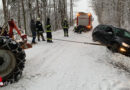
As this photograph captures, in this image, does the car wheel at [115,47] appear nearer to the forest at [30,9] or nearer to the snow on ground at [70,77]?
the snow on ground at [70,77]

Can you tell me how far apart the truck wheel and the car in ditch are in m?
5.26

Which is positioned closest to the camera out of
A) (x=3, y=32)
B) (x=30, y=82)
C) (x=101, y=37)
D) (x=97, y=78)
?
(x=30, y=82)

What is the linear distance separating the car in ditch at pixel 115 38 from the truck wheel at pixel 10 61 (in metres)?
5.26

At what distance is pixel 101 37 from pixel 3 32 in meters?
6.96

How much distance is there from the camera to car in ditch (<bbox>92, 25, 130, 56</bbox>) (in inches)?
277

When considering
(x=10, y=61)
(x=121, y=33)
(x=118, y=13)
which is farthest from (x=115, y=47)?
(x=118, y=13)

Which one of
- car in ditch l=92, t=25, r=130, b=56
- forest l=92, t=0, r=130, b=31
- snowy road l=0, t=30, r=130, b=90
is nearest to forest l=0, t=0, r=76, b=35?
car in ditch l=92, t=25, r=130, b=56

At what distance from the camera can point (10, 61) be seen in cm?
362

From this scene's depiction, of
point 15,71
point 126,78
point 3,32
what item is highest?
point 3,32

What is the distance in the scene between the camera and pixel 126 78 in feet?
14.5

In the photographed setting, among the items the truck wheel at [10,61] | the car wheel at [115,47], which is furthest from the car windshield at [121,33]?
the truck wheel at [10,61]

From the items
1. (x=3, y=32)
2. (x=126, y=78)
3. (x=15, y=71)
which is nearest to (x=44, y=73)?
(x=15, y=71)

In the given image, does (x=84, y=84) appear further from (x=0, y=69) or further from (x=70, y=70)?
(x=0, y=69)

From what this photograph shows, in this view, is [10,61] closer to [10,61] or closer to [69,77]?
[10,61]
